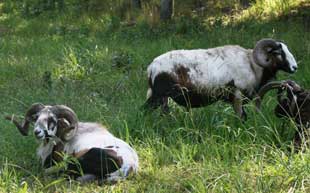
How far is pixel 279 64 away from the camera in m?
8.00

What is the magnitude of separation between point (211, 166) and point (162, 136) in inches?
56.6

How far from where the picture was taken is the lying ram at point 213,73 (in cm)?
784

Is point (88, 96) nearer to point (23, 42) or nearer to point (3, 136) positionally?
point (3, 136)

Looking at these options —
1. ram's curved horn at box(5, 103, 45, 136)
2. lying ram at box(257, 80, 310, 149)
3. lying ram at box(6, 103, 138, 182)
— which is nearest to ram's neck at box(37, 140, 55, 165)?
lying ram at box(6, 103, 138, 182)

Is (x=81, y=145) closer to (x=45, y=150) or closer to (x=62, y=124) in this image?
(x=62, y=124)

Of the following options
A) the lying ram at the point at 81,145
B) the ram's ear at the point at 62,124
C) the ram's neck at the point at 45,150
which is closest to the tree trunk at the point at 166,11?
the lying ram at the point at 81,145

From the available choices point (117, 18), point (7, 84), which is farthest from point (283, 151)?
point (117, 18)

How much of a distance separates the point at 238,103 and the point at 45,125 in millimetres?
2577

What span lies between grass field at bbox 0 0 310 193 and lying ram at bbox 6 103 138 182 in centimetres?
15

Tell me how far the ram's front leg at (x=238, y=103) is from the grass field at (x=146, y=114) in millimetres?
101

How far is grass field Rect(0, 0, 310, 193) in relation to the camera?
5957mm

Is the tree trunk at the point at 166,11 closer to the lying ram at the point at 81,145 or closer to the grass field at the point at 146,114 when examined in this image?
the grass field at the point at 146,114

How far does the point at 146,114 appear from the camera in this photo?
789 cm

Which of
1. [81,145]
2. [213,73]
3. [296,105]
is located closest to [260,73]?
[213,73]
